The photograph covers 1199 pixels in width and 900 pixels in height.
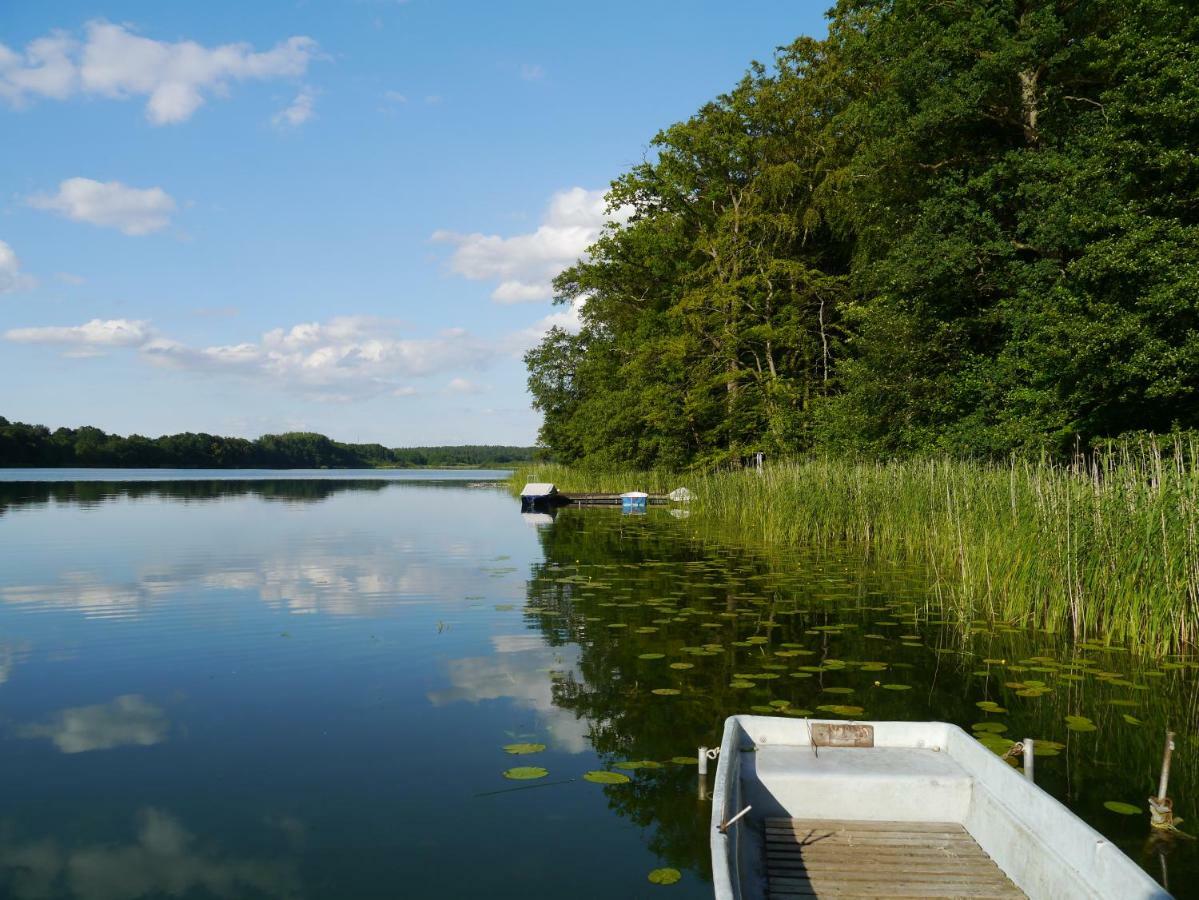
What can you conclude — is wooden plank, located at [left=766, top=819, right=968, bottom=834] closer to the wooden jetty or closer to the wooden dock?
the wooden jetty

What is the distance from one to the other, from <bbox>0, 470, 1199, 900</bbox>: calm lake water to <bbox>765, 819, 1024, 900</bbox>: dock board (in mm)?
423

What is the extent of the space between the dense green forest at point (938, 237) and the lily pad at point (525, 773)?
1356cm

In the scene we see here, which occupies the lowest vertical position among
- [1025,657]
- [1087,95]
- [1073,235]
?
[1025,657]

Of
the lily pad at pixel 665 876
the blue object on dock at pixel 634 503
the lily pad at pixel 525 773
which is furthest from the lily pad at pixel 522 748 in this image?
the blue object on dock at pixel 634 503

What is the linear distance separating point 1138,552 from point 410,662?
684 cm

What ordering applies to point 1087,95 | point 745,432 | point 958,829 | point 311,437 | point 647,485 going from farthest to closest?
point 311,437 → point 647,485 → point 745,432 → point 1087,95 → point 958,829

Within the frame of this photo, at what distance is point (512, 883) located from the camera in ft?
11.9

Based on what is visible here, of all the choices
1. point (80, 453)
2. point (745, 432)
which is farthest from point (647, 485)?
point (80, 453)

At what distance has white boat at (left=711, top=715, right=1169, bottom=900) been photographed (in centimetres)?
317

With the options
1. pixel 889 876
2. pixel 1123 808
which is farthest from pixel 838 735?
pixel 1123 808

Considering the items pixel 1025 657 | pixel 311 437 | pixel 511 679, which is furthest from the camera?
pixel 311 437

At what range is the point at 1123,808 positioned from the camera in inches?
168

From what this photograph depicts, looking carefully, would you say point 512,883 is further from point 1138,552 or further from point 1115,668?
point 1138,552

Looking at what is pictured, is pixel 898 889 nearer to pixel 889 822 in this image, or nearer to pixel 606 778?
pixel 889 822
